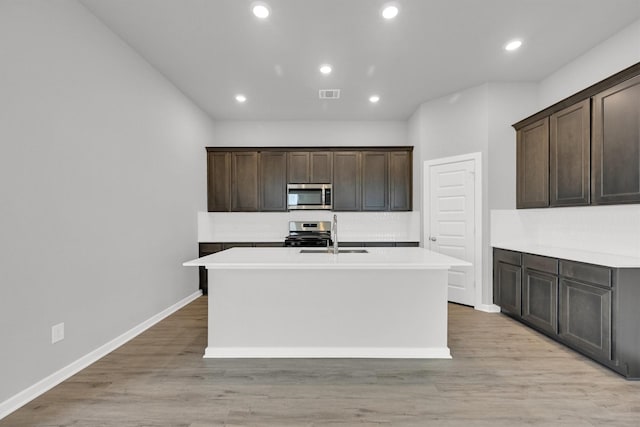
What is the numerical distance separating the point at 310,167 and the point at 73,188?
3.43 meters

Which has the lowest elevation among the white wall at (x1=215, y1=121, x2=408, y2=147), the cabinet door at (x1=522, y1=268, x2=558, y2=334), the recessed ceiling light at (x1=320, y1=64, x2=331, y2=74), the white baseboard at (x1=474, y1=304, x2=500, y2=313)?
the white baseboard at (x1=474, y1=304, x2=500, y2=313)

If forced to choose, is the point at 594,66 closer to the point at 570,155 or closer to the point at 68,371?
the point at 570,155

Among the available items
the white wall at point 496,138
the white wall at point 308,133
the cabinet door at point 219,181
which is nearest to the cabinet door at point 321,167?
the white wall at point 308,133

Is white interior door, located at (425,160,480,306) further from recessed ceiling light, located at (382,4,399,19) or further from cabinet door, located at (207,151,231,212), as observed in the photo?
cabinet door, located at (207,151,231,212)

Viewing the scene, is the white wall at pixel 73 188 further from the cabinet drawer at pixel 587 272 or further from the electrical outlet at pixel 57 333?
the cabinet drawer at pixel 587 272

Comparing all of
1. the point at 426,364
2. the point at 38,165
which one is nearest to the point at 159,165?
the point at 38,165

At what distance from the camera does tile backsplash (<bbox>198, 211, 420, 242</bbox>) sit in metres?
5.50

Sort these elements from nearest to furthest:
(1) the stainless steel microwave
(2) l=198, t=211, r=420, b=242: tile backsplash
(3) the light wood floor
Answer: (3) the light wood floor < (1) the stainless steel microwave < (2) l=198, t=211, r=420, b=242: tile backsplash

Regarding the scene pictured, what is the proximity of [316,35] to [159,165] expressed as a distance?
2404mm

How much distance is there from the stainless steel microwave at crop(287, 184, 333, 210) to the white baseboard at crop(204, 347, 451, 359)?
9.38 ft

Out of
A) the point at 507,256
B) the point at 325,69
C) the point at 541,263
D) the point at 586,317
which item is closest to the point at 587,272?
the point at 586,317

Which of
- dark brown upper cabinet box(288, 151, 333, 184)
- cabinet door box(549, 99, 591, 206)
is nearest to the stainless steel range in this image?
dark brown upper cabinet box(288, 151, 333, 184)

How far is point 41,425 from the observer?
→ 183 cm

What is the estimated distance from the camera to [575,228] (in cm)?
337
